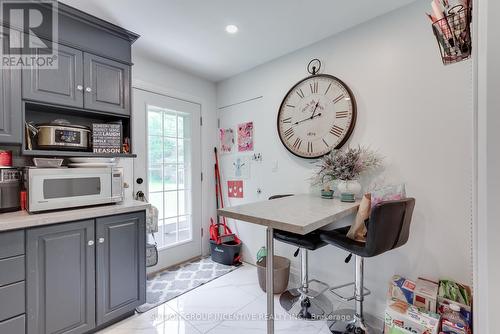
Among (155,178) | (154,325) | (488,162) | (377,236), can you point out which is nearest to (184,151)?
(155,178)

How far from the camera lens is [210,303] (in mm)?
2074

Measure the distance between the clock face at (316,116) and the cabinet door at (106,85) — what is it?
151 centimetres

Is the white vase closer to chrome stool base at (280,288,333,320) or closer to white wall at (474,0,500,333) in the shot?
chrome stool base at (280,288,333,320)

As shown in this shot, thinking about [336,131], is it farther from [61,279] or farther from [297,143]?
[61,279]

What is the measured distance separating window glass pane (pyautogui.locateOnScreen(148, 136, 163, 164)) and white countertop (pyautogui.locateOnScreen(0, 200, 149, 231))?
2.68 feet

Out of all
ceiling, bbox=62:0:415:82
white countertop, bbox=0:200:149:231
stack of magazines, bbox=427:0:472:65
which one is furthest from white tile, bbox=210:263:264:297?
ceiling, bbox=62:0:415:82

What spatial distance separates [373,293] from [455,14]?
75.3 inches

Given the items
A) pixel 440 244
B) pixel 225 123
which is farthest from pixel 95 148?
pixel 440 244

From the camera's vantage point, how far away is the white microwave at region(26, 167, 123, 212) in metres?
1.54

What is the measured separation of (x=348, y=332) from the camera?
164 centimetres

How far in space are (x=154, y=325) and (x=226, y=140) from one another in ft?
6.92

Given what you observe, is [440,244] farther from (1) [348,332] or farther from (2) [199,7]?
(2) [199,7]

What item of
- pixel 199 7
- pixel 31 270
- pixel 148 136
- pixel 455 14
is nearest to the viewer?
pixel 455 14

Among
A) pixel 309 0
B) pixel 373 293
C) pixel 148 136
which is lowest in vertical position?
pixel 373 293
